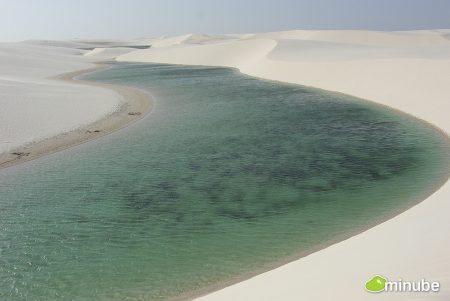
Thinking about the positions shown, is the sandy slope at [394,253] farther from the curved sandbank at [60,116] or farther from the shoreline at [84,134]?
the curved sandbank at [60,116]

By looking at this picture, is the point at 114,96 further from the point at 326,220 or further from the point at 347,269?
the point at 347,269

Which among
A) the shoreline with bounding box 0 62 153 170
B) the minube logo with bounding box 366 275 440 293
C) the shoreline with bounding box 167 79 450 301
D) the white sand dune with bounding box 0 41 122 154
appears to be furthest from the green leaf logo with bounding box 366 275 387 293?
the white sand dune with bounding box 0 41 122 154

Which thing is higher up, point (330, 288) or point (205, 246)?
point (330, 288)

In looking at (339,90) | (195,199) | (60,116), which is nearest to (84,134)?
(60,116)

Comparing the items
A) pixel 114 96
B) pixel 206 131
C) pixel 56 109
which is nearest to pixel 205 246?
pixel 206 131

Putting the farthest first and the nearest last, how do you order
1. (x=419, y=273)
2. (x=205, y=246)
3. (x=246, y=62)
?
(x=246, y=62)
(x=205, y=246)
(x=419, y=273)

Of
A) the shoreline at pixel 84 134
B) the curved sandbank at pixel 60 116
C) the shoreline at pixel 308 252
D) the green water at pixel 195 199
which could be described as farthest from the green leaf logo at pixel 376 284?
the curved sandbank at pixel 60 116

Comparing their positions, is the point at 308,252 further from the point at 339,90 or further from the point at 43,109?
the point at 339,90
